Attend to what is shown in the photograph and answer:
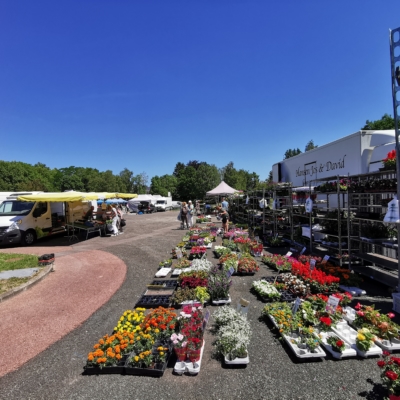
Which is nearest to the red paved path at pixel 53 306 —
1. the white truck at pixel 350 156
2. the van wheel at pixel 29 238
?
the van wheel at pixel 29 238

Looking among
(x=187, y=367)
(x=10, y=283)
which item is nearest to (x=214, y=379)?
(x=187, y=367)

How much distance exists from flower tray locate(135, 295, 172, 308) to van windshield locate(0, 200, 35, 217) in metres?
11.7

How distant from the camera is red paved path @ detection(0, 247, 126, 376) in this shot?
4.14 m

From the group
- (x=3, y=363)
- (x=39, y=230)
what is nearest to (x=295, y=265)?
(x=3, y=363)

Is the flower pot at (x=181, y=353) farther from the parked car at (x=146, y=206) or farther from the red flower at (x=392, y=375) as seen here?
the parked car at (x=146, y=206)

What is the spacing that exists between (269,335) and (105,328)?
2.99 m

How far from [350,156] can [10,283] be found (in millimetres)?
11420

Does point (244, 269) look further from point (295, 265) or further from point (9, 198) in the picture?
point (9, 198)

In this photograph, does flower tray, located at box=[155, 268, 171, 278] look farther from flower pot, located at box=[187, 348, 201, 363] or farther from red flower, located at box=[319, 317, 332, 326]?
red flower, located at box=[319, 317, 332, 326]

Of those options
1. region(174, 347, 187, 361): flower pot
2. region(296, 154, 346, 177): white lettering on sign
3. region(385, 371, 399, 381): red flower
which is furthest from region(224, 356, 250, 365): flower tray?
region(296, 154, 346, 177): white lettering on sign

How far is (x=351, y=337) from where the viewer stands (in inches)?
147

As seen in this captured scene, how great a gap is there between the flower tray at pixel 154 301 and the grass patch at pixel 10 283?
3814 mm

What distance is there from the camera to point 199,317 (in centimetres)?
381

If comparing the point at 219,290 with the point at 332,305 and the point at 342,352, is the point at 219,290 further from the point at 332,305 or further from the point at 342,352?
the point at 342,352
